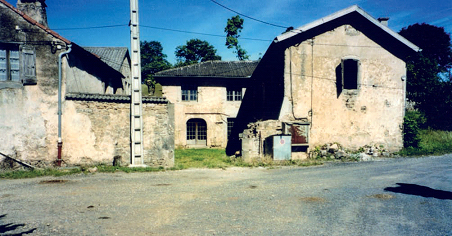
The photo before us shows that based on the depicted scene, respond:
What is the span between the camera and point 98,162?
33.1 feet

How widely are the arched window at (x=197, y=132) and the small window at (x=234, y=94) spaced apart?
2726 mm

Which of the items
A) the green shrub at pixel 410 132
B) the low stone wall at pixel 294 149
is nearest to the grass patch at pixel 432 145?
the green shrub at pixel 410 132

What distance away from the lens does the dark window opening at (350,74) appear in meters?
13.3

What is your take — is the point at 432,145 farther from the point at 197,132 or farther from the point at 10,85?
the point at 10,85

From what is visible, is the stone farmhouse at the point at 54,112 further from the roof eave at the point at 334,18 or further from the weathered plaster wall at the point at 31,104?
the roof eave at the point at 334,18

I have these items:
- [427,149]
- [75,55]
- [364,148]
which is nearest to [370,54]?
[364,148]

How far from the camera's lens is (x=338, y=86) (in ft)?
42.8

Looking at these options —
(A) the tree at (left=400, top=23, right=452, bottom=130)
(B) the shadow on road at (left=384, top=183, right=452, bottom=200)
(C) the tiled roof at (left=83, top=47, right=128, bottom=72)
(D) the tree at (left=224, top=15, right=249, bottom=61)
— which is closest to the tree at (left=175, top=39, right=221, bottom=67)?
(D) the tree at (left=224, top=15, right=249, bottom=61)

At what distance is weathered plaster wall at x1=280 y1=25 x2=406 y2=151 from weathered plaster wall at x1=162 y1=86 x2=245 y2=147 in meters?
6.82

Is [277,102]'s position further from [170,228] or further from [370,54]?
[170,228]

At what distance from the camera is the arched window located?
727 inches

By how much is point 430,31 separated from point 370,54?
3088 centimetres

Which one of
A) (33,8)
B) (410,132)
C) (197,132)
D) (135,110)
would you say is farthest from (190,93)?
(410,132)

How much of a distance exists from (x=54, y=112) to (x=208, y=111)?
1024 cm
